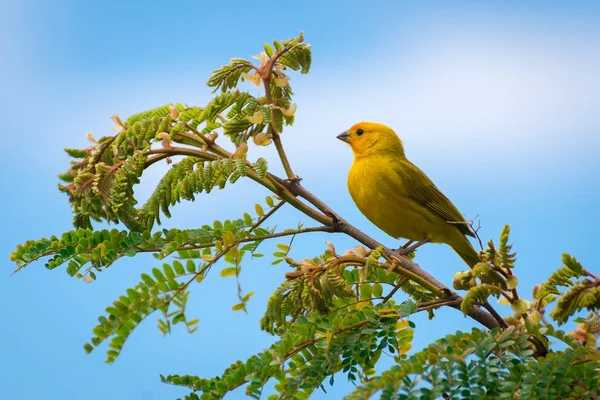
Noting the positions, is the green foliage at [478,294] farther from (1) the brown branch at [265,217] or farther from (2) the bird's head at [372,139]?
(2) the bird's head at [372,139]

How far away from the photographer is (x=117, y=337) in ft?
8.64

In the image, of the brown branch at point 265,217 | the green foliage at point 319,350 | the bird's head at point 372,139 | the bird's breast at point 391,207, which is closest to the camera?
the green foliage at point 319,350

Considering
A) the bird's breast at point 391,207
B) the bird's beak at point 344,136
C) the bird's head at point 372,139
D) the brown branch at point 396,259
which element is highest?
the bird's beak at point 344,136

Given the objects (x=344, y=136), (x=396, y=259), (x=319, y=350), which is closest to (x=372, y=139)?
(x=344, y=136)

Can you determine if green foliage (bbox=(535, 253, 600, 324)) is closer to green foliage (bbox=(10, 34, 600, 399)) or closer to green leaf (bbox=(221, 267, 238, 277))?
green foliage (bbox=(10, 34, 600, 399))

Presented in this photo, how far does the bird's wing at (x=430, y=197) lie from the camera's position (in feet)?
15.8

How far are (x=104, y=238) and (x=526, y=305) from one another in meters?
1.60

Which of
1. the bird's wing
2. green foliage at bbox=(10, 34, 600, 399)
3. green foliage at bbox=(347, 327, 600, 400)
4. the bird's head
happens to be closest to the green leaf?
green foliage at bbox=(10, 34, 600, 399)

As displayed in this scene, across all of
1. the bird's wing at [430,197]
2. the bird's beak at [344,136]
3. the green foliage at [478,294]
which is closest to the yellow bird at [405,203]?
the bird's wing at [430,197]

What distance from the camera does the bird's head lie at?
5.40 m

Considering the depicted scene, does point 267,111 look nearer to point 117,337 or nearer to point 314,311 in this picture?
point 314,311

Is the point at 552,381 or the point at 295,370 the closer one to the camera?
the point at 552,381

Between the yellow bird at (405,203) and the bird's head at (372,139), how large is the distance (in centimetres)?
15

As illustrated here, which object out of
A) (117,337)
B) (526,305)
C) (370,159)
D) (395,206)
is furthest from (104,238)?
(370,159)
